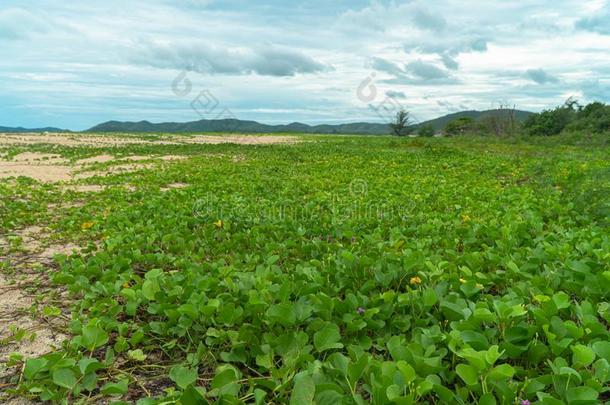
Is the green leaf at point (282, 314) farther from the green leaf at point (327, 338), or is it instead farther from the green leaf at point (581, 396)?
the green leaf at point (581, 396)

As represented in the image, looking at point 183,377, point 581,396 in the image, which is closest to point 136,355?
point 183,377

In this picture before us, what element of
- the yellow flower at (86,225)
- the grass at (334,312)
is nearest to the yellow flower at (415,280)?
the grass at (334,312)

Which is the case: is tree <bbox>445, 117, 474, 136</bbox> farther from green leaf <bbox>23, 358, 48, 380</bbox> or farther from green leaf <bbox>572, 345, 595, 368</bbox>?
green leaf <bbox>23, 358, 48, 380</bbox>

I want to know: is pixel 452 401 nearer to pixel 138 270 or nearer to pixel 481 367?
pixel 481 367

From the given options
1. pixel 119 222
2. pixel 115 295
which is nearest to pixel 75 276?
pixel 115 295

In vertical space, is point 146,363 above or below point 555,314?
below

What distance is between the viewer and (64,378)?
2121 millimetres

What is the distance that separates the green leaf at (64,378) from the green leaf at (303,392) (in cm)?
108

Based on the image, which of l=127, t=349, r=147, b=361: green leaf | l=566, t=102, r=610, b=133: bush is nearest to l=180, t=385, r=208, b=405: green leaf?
l=127, t=349, r=147, b=361: green leaf

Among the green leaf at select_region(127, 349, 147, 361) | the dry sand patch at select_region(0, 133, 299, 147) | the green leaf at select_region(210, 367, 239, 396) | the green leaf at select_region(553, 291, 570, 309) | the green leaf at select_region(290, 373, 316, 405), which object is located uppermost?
the dry sand patch at select_region(0, 133, 299, 147)

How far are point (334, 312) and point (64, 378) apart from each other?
1.43 m

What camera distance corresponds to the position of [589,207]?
20.4ft

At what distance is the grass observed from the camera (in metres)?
1.93

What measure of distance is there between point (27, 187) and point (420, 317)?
395 inches
